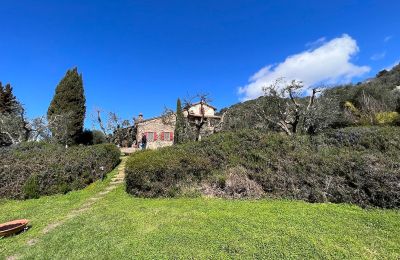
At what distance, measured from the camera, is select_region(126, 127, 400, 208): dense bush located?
6.65 metres

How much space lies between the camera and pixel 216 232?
507cm

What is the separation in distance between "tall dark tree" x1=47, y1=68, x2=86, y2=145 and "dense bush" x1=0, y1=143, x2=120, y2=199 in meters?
15.6

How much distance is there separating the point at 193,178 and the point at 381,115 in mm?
13487

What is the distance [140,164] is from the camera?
8.95m

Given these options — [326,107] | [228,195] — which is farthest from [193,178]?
[326,107]

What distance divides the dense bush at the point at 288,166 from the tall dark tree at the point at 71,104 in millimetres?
20092

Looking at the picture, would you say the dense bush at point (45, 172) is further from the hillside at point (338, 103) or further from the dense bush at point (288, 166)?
the hillside at point (338, 103)

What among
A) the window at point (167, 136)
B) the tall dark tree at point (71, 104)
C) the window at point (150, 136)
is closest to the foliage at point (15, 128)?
the tall dark tree at point (71, 104)

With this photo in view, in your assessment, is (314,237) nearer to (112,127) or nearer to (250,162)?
(250,162)

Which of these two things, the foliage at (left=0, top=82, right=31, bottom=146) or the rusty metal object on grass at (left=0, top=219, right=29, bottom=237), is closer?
the rusty metal object on grass at (left=0, top=219, right=29, bottom=237)

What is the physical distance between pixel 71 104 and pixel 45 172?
20.6m

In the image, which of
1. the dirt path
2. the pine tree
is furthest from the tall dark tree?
the dirt path

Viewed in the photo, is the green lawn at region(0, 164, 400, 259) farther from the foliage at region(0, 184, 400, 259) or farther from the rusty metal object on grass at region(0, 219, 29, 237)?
the rusty metal object on grass at region(0, 219, 29, 237)

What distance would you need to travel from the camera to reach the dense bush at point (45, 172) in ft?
30.9
